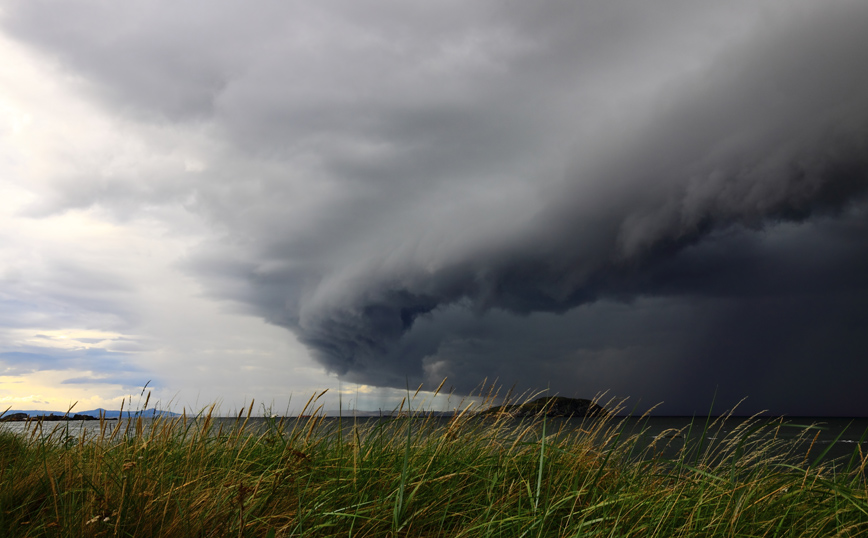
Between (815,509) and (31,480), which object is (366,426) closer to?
(31,480)

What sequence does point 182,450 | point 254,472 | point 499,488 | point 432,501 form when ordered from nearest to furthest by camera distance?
point 432,501, point 499,488, point 254,472, point 182,450

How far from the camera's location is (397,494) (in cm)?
310

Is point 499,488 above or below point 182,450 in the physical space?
below

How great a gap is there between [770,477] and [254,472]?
4477 mm

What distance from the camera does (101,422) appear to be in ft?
12.9

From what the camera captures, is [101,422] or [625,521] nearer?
[625,521]

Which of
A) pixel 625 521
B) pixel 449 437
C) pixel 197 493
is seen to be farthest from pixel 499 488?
pixel 197 493

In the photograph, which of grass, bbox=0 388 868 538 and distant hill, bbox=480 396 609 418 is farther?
distant hill, bbox=480 396 609 418

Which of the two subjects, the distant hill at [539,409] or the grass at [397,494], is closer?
the grass at [397,494]

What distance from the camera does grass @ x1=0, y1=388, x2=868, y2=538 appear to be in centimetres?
284

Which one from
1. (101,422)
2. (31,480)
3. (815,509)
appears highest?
(101,422)

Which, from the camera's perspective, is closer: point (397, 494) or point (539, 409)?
point (397, 494)

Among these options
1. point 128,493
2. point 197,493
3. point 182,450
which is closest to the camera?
point 128,493

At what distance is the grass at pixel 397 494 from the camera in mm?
2838
